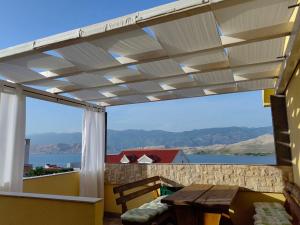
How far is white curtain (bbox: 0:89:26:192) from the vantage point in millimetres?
3330

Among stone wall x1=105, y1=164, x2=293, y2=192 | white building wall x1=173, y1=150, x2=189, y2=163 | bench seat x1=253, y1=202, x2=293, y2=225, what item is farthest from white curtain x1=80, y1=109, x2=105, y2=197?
bench seat x1=253, y1=202, x2=293, y2=225

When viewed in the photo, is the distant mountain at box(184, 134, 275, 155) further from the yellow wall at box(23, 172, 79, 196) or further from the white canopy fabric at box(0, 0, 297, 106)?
the yellow wall at box(23, 172, 79, 196)

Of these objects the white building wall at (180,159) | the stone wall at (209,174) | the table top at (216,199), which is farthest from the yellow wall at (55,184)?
the table top at (216,199)

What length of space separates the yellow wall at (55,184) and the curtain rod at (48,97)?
131 cm

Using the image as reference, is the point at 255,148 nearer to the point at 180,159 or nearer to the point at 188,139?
the point at 180,159

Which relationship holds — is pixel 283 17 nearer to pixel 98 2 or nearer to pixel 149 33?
pixel 149 33

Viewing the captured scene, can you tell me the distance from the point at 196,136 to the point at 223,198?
2929 cm

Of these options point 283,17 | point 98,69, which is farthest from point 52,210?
point 283,17

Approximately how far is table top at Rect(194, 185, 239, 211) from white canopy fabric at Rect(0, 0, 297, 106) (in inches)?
63.2

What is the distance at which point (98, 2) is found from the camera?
16.7ft

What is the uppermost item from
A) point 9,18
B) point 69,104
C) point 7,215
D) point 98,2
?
point 98,2

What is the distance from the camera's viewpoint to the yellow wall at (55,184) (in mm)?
4004

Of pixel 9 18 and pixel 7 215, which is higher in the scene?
pixel 9 18

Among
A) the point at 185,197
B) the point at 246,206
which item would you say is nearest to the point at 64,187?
the point at 185,197
